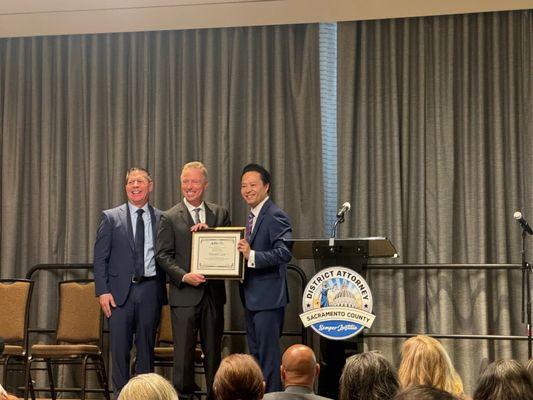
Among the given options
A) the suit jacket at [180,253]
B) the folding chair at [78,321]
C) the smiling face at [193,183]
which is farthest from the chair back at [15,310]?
the smiling face at [193,183]

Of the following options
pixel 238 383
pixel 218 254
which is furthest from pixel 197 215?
pixel 238 383

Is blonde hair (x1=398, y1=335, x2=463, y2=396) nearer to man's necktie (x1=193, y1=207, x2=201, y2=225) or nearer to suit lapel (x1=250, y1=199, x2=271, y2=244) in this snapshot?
suit lapel (x1=250, y1=199, x2=271, y2=244)

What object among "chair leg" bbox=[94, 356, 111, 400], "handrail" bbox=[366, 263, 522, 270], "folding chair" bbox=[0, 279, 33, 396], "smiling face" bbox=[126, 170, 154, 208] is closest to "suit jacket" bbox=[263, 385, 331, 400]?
"smiling face" bbox=[126, 170, 154, 208]

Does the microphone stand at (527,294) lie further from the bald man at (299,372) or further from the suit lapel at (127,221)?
the bald man at (299,372)

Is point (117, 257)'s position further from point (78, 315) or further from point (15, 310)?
point (15, 310)

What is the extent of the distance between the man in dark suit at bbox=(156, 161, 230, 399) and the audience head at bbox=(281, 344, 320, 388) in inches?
85.8

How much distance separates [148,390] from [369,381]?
902 millimetres

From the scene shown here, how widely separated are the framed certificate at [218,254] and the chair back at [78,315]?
145 centimetres

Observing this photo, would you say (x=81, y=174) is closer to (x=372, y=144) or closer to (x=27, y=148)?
(x=27, y=148)

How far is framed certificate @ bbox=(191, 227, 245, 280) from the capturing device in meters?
5.79

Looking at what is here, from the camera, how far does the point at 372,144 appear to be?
23.3 feet

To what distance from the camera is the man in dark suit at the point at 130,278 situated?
6059mm

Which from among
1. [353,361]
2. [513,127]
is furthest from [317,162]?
[353,361]

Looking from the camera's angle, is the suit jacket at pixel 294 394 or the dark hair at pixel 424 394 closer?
the dark hair at pixel 424 394
